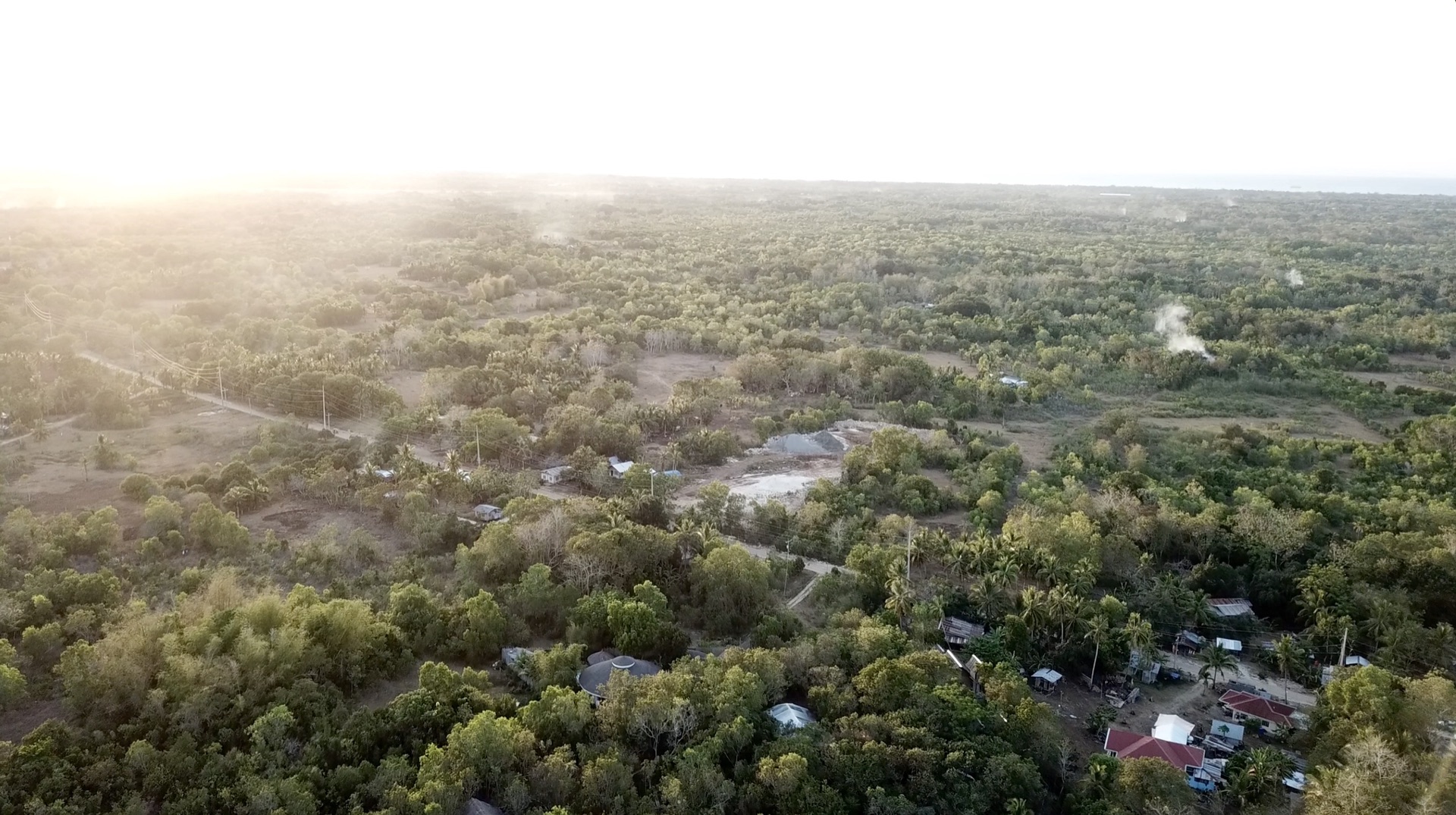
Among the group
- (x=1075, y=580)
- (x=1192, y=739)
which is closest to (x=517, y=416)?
(x=1075, y=580)

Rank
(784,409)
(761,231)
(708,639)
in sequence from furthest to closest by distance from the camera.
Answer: (761,231), (784,409), (708,639)

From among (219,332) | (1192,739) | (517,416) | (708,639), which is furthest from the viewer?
(219,332)

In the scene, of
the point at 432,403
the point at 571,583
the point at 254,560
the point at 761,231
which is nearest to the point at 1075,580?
the point at 571,583

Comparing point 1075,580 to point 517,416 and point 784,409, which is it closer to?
point 784,409

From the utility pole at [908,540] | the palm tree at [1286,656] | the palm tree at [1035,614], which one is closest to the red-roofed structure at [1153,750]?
the palm tree at [1035,614]

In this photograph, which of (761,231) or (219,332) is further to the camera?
(761,231)

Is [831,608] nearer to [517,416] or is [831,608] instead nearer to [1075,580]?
[1075,580]
